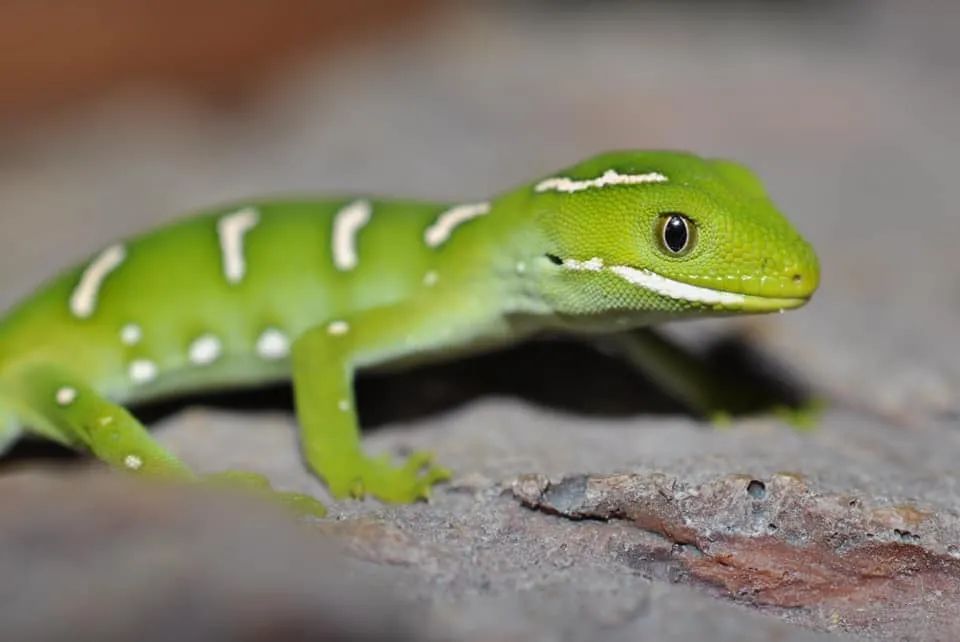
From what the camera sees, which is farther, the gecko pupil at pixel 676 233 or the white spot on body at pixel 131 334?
the white spot on body at pixel 131 334

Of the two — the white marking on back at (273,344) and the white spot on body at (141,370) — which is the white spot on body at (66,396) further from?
the white marking on back at (273,344)

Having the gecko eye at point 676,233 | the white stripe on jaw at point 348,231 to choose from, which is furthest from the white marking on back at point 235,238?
the gecko eye at point 676,233

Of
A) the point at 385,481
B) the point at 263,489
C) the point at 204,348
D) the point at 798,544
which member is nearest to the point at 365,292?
the point at 204,348

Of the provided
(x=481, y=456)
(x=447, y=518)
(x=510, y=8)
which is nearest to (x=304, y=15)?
(x=510, y=8)

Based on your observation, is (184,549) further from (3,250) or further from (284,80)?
(284,80)

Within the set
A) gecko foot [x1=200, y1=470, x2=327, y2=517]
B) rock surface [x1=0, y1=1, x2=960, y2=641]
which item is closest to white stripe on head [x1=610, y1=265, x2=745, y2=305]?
rock surface [x1=0, y1=1, x2=960, y2=641]

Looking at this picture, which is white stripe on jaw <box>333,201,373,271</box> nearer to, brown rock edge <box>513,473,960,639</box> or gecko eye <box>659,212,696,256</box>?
gecko eye <box>659,212,696,256</box>

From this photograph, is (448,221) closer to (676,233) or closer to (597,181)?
(597,181)
